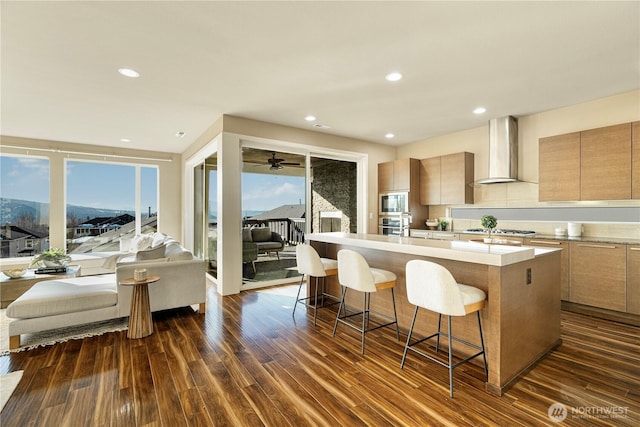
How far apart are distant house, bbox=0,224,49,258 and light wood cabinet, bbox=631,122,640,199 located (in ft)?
31.8

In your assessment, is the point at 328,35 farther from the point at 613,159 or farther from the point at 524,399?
the point at 613,159

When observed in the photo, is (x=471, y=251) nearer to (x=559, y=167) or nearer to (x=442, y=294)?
(x=442, y=294)

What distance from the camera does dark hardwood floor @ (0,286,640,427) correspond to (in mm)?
1848

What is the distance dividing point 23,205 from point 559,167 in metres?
9.47

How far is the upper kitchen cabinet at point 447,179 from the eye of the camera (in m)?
5.21

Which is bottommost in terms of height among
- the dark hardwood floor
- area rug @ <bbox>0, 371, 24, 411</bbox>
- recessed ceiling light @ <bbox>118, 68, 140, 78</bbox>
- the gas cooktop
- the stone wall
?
the dark hardwood floor

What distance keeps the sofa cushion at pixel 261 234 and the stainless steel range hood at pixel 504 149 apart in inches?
151

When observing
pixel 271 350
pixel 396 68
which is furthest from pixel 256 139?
pixel 271 350

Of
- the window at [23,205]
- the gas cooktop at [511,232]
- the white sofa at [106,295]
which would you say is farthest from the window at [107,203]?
the gas cooktop at [511,232]

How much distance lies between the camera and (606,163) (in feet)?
12.0

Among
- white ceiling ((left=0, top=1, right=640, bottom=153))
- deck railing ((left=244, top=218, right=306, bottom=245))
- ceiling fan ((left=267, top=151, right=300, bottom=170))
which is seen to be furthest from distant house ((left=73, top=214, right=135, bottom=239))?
ceiling fan ((left=267, top=151, right=300, bottom=170))

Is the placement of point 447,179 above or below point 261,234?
Result: above

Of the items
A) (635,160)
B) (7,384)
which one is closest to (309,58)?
(7,384)

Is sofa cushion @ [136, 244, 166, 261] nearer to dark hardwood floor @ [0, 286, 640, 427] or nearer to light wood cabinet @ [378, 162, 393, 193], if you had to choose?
dark hardwood floor @ [0, 286, 640, 427]
